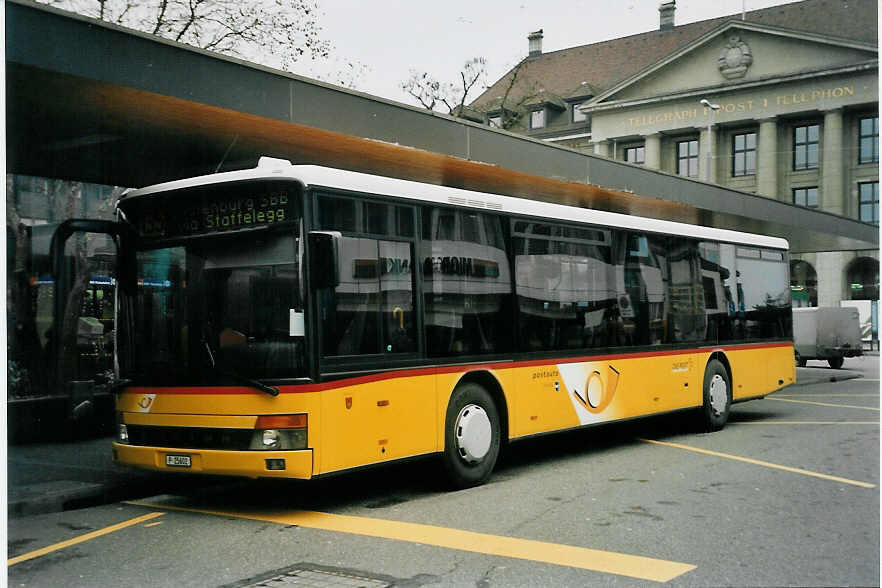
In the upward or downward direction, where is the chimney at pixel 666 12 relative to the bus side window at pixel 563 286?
upward

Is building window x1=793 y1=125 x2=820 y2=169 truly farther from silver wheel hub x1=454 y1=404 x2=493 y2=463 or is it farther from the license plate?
the license plate

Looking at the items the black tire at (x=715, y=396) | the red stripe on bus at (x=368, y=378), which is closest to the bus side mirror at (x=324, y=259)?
the red stripe on bus at (x=368, y=378)

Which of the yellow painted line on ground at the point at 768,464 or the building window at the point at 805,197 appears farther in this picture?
the building window at the point at 805,197

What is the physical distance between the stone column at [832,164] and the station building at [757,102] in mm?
53

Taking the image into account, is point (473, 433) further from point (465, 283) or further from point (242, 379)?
point (242, 379)

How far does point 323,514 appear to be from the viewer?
8266mm

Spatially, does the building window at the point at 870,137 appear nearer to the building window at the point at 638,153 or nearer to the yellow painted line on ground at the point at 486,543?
the yellow painted line on ground at the point at 486,543

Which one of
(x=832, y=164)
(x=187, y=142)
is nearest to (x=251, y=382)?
(x=187, y=142)

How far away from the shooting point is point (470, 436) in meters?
9.46

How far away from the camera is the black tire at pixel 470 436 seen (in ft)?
30.4

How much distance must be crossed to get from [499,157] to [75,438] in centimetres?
720

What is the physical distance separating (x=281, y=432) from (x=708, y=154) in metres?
20.1

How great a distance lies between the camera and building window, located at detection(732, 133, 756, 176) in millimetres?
25500

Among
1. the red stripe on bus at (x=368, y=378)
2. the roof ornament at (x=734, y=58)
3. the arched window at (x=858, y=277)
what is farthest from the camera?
the arched window at (x=858, y=277)
